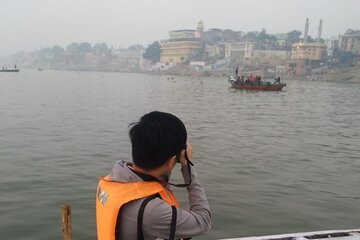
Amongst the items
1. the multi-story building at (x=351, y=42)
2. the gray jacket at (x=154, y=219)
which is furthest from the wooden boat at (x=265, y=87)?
the multi-story building at (x=351, y=42)

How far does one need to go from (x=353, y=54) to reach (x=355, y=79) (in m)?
19.1

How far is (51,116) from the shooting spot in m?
17.6

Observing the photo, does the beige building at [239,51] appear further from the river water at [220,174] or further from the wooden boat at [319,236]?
the wooden boat at [319,236]

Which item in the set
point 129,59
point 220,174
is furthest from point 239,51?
point 220,174

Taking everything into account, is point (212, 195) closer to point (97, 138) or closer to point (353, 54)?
point (97, 138)

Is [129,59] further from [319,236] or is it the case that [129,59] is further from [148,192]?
[148,192]

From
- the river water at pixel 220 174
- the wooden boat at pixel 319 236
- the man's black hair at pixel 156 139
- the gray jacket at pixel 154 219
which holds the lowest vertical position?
the river water at pixel 220 174

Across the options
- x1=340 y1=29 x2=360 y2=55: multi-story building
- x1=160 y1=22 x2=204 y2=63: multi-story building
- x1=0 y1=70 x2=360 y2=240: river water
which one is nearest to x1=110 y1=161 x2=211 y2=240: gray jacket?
x1=0 y1=70 x2=360 y2=240: river water

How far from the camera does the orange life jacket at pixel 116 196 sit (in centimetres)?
190

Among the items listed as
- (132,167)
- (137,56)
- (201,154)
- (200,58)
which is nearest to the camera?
(132,167)

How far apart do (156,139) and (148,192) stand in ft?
0.88

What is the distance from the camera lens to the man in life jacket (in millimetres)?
1907

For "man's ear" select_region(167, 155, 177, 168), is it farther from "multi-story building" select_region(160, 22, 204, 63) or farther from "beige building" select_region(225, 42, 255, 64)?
"multi-story building" select_region(160, 22, 204, 63)

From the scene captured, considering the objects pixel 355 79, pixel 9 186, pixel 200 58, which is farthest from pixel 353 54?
pixel 9 186
